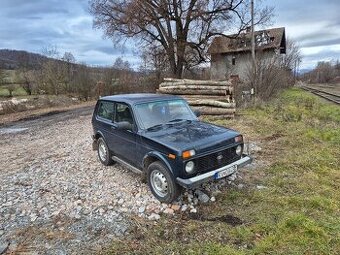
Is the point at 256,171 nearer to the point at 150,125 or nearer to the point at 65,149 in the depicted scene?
the point at 150,125

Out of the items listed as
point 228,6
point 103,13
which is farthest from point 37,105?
point 228,6

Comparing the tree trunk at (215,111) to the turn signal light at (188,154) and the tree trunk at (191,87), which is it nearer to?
the tree trunk at (191,87)

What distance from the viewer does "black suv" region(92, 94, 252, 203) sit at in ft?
16.0

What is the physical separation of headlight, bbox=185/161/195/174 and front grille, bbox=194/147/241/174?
7cm

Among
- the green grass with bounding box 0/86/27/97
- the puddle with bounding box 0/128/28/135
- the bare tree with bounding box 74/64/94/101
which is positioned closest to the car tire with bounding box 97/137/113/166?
the puddle with bounding box 0/128/28/135

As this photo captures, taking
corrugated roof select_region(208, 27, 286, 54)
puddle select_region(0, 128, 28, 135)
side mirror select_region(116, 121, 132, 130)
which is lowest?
puddle select_region(0, 128, 28, 135)

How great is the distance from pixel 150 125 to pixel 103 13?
25679mm

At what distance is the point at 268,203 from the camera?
5105 mm

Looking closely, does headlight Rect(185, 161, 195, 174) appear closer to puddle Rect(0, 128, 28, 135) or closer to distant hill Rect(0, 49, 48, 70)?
puddle Rect(0, 128, 28, 135)

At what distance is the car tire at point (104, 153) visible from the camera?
283 inches

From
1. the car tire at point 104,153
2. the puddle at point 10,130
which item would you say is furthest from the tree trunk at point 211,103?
the puddle at point 10,130

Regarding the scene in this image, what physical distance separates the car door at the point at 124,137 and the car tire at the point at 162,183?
0.75 meters

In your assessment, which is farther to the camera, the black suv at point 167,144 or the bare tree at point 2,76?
the bare tree at point 2,76

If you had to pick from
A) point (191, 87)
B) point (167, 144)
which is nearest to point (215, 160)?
point (167, 144)
